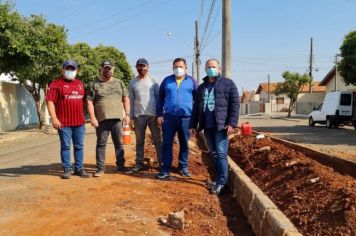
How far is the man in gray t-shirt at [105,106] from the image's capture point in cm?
702

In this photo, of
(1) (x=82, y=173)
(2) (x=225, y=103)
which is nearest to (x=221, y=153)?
(2) (x=225, y=103)

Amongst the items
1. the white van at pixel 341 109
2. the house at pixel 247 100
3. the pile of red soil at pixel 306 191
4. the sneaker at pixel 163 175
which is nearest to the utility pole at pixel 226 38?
the pile of red soil at pixel 306 191

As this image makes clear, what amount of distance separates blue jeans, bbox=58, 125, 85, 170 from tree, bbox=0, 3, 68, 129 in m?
12.1

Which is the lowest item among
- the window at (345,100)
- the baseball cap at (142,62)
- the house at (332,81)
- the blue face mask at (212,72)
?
the window at (345,100)

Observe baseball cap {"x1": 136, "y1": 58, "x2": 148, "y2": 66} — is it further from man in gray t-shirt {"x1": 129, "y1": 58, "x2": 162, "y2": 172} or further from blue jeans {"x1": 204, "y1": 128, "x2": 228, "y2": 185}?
blue jeans {"x1": 204, "y1": 128, "x2": 228, "y2": 185}

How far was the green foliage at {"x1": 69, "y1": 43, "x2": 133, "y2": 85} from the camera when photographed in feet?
92.8

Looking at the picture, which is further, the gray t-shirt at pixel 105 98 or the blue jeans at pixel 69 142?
the gray t-shirt at pixel 105 98

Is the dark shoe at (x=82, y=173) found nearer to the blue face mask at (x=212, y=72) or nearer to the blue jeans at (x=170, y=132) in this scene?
the blue jeans at (x=170, y=132)

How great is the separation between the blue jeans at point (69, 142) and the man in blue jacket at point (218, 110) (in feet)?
6.26

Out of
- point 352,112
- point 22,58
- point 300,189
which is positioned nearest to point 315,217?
point 300,189

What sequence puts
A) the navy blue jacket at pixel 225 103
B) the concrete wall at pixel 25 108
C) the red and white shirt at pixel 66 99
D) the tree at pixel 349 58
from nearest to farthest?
the navy blue jacket at pixel 225 103
the red and white shirt at pixel 66 99
the concrete wall at pixel 25 108
the tree at pixel 349 58

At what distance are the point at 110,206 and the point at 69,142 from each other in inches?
77.6

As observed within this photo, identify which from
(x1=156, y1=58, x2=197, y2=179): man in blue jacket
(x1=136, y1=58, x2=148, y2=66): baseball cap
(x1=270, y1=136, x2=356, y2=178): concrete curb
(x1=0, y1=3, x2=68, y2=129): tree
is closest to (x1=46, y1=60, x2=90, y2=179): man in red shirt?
(x1=136, y1=58, x2=148, y2=66): baseball cap

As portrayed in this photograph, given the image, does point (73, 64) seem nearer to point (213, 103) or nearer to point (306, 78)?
point (213, 103)
